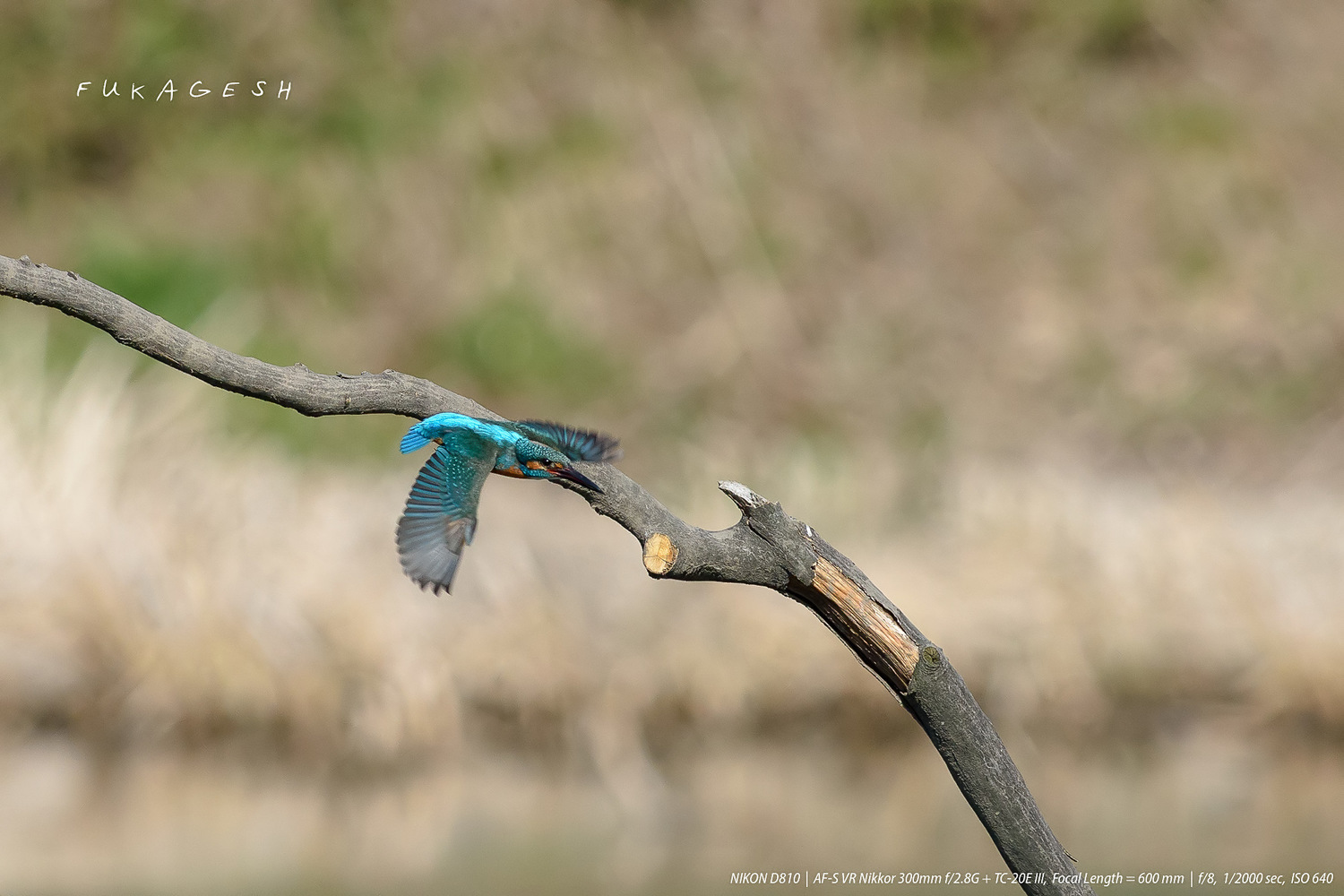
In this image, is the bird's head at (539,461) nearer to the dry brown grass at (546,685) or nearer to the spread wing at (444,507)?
the spread wing at (444,507)

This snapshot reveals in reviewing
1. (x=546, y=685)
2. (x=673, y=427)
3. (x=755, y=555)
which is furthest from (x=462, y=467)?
(x=673, y=427)

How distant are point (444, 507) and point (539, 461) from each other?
0.06 m

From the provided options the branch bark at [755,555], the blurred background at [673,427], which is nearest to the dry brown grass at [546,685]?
the blurred background at [673,427]

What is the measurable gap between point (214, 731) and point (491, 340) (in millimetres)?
2148

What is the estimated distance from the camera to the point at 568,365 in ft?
14.0

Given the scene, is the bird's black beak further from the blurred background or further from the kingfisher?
the blurred background

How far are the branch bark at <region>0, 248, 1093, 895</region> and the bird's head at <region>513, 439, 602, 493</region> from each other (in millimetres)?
45

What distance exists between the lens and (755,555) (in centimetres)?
83

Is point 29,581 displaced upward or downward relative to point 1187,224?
downward

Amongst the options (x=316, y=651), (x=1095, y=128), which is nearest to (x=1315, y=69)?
(x=1095, y=128)

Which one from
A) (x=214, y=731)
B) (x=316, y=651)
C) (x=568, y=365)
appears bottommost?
(x=214, y=731)

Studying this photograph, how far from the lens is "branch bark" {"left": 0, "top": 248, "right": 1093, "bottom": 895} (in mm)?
699

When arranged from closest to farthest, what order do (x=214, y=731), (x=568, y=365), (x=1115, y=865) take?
(x=1115, y=865) < (x=214, y=731) < (x=568, y=365)

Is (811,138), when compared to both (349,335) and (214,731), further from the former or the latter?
(214,731)
